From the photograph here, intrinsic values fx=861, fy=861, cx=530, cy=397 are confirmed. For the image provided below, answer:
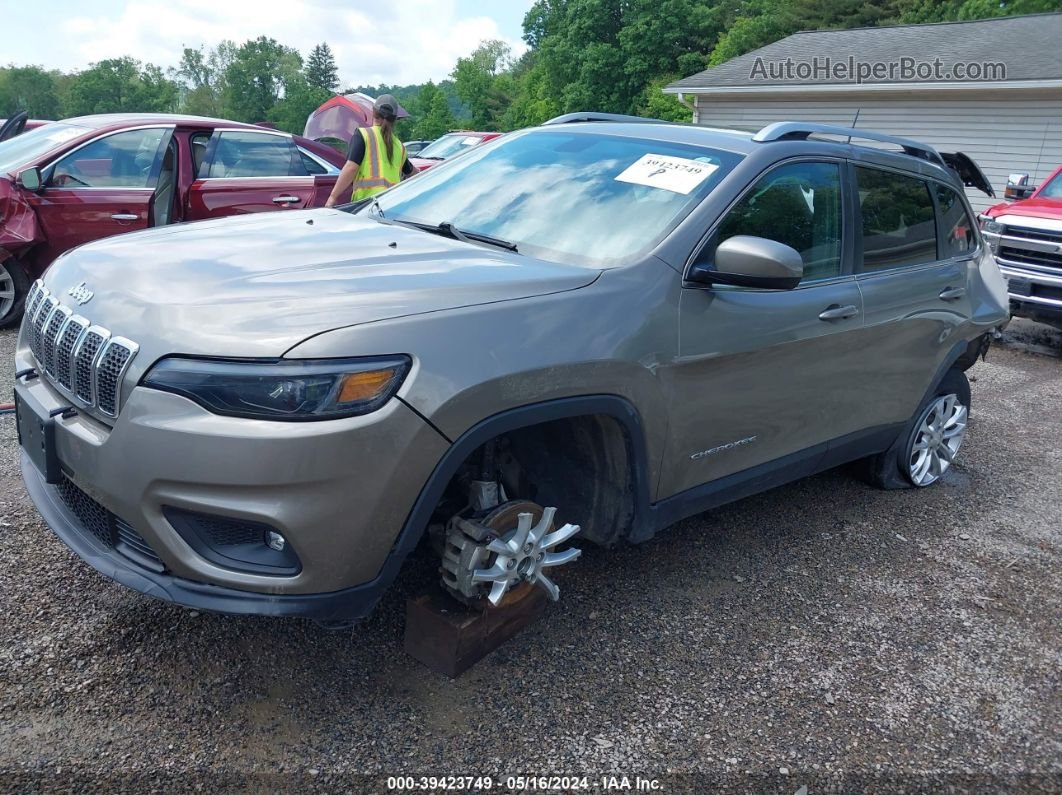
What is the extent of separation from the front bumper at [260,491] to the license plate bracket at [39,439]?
3.8 inches

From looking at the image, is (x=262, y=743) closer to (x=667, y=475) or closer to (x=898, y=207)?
(x=667, y=475)

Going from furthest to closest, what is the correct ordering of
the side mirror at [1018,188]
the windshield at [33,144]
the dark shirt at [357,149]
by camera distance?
the side mirror at [1018,188] → the windshield at [33,144] → the dark shirt at [357,149]

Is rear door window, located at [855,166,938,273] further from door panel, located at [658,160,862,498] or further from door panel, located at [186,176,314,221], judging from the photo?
door panel, located at [186,176,314,221]

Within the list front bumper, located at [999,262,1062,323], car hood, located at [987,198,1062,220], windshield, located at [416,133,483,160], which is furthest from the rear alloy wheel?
windshield, located at [416,133,483,160]

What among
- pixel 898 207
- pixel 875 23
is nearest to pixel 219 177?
pixel 898 207

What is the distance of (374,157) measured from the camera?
6230 millimetres

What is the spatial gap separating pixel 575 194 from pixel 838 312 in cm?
118

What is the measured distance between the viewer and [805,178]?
346cm

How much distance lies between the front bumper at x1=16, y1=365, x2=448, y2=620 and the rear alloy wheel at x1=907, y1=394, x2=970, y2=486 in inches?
128

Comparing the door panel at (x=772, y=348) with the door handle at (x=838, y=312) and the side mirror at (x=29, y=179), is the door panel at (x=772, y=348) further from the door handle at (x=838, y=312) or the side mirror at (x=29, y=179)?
the side mirror at (x=29, y=179)

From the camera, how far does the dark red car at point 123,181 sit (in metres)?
6.40

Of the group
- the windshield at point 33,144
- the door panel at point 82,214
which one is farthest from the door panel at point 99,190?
the windshield at point 33,144

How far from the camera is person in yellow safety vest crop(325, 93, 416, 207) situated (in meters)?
6.21

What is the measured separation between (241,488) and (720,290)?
5.72ft
